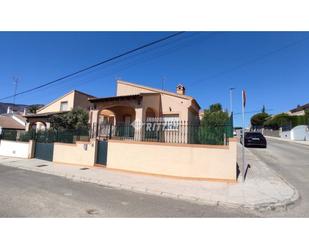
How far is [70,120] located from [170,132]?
1105 cm

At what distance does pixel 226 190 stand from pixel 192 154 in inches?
76.4

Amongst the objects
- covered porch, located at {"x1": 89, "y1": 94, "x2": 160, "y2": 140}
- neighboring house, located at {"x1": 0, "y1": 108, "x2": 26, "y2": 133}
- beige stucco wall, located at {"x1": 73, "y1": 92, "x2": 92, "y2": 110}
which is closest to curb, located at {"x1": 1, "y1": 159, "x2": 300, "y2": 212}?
covered porch, located at {"x1": 89, "y1": 94, "x2": 160, "y2": 140}

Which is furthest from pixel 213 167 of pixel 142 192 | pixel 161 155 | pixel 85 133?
pixel 85 133

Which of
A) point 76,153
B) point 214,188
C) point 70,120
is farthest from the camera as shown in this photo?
point 70,120

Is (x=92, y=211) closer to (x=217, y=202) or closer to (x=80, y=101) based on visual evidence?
(x=217, y=202)

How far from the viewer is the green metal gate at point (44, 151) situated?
1333 cm

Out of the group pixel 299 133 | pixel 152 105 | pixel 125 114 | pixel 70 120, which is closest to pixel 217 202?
pixel 152 105

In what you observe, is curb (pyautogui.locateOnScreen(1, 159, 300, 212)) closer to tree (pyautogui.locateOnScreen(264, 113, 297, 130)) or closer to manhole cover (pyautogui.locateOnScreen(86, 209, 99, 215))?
manhole cover (pyautogui.locateOnScreen(86, 209, 99, 215))

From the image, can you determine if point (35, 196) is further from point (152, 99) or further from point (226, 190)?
point (152, 99)

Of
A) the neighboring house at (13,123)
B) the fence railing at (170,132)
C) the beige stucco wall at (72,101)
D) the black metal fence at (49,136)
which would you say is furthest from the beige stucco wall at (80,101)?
the fence railing at (170,132)

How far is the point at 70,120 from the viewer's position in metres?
16.8

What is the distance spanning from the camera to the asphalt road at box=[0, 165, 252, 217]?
4.53m

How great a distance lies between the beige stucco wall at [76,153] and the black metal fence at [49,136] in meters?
0.47

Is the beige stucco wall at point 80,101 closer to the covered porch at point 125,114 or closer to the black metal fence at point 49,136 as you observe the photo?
the covered porch at point 125,114
